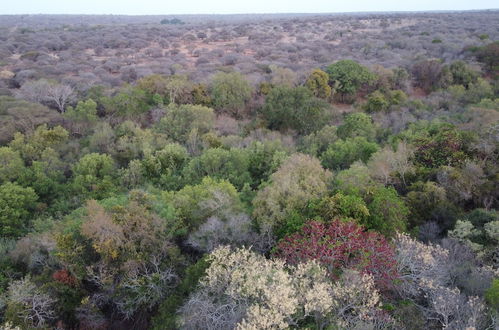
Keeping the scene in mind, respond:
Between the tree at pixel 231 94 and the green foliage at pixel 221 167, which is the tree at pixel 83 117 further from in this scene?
the green foliage at pixel 221 167

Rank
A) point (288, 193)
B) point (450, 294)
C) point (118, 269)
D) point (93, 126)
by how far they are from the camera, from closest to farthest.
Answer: point (450, 294)
point (118, 269)
point (288, 193)
point (93, 126)

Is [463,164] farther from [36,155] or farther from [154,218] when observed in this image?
[36,155]

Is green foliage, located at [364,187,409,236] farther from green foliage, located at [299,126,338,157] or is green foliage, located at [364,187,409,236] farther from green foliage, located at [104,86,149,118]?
green foliage, located at [104,86,149,118]

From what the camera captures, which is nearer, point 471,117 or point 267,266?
point 267,266

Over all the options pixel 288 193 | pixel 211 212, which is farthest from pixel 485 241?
pixel 211 212

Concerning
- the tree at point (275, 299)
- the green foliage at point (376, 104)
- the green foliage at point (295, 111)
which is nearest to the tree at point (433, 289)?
the tree at point (275, 299)

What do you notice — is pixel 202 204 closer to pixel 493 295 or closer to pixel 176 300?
pixel 176 300
